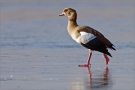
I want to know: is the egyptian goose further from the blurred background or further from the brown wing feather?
the blurred background

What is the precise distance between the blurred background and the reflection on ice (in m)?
0.02

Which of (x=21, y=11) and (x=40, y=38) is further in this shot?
(x=21, y=11)

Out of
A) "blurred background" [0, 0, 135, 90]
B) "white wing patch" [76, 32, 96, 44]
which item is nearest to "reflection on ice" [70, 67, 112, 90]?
"blurred background" [0, 0, 135, 90]

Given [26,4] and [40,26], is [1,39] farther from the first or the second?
[26,4]

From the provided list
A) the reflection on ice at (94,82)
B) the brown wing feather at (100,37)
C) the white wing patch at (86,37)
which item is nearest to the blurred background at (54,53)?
the reflection on ice at (94,82)

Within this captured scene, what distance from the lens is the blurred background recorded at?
33.3ft

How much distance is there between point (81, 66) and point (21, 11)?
20193mm

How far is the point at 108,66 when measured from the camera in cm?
1242

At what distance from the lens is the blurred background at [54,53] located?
1016 centimetres

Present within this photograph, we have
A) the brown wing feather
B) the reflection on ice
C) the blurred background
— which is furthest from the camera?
the brown wing feather

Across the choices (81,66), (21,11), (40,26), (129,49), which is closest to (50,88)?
(81,66)

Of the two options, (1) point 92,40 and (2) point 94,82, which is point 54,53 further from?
(2) point 94,82

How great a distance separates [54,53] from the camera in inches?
580

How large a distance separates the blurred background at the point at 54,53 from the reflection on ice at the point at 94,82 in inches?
0.6
